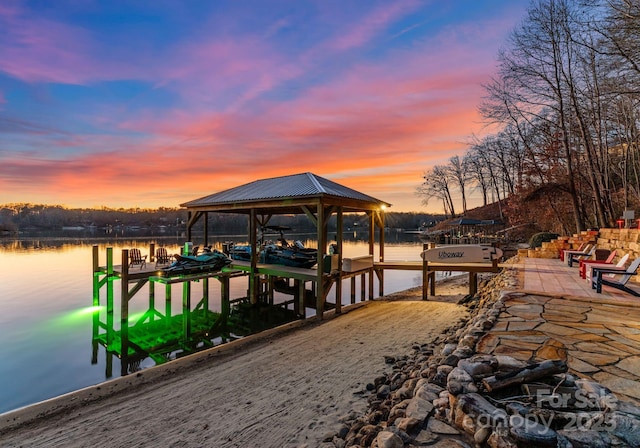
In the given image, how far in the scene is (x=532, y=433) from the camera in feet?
5.74

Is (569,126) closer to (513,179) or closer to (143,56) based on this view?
(513,179)

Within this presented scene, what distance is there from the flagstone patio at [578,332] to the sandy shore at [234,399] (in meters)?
1.65

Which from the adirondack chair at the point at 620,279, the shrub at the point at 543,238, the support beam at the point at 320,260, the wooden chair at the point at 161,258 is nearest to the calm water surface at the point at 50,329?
the wooden chair at the point at 161,258

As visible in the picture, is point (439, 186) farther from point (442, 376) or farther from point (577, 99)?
point (442, 376)

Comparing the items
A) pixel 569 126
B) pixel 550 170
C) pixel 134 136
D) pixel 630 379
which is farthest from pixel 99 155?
pixel 550 170

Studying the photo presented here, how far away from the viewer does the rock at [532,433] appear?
1709 mm

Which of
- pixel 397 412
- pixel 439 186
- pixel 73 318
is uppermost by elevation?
pixel 439 186

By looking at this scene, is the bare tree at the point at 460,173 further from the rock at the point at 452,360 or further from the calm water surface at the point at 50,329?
the rock at the point at 452,360

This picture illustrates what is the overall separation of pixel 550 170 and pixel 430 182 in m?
25.4

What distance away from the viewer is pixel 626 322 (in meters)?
3.79

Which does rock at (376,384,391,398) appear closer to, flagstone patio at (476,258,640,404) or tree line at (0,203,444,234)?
flagstone patio at (476,258,640,404)

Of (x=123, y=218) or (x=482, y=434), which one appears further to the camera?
(x=123, y=218)

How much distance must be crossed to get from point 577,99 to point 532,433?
54.4 ft

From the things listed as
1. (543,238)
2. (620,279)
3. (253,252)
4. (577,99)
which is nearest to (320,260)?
(253,252)
